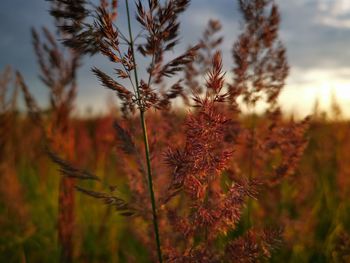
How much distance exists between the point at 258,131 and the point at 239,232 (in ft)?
2.44

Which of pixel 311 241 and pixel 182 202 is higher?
pixel 182 202

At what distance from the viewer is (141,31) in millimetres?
1975

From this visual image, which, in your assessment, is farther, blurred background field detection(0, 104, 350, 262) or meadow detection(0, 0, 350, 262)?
blurred background field detection(0, 104, 350, 262)

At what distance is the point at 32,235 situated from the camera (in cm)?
416

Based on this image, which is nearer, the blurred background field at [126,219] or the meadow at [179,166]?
the meadow at [179,166]

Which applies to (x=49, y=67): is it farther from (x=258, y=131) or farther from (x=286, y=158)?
(x=286, y=158)

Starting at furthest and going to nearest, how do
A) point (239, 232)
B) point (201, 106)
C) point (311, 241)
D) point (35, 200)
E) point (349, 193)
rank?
point (35, 200) → point (349, 193) → point (311, 241) → point (239, 232) → point (201, 106)

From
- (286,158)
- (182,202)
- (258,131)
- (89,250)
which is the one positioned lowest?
(89,250)

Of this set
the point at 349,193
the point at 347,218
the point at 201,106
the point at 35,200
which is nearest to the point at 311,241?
the point at 347,218

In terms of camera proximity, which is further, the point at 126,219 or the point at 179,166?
the point at 126,219

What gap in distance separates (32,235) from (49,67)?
5.68 feet

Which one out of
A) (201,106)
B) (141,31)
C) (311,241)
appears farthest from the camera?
(311,241)

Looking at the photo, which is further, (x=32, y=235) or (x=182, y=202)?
(x=32, y=235)

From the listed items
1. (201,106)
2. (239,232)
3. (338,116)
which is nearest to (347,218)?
(338,116)
